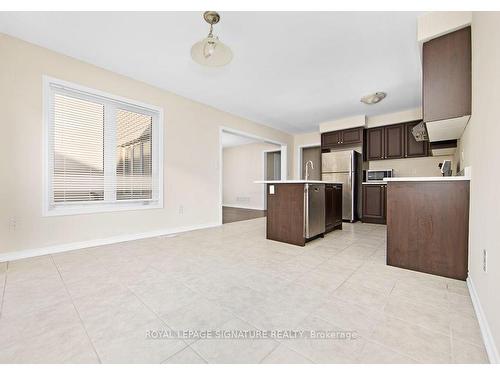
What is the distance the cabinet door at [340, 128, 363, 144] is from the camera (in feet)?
16.5

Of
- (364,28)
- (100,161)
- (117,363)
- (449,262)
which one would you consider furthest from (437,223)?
(100,161)

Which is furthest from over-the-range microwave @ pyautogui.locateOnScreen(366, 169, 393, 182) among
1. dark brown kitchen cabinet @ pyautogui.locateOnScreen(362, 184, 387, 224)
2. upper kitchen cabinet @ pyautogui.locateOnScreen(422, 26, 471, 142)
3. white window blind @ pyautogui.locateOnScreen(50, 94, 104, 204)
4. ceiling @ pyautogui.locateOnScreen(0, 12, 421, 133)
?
white window blind @ pyautogui.locateOnScreen(50, 94, 104, 204)

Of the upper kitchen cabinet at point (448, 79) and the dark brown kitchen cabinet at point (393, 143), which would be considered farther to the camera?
the dark brown kitchen cabinet at point (393, 143)

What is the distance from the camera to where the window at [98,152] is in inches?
105

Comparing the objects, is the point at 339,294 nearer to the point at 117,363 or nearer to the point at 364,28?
the point at 117,363

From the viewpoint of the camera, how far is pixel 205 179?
426 centimetres

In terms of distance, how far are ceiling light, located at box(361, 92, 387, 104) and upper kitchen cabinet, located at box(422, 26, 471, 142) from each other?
1781mm

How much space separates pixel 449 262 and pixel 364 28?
7.51 ft

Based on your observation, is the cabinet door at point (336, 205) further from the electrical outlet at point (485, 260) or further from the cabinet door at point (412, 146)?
the electrical outlet at point (485, 260)

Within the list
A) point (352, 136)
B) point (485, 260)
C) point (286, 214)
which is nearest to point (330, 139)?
point (352, 136)

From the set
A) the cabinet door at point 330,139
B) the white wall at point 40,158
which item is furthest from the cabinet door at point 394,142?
the white wall at point 40,158

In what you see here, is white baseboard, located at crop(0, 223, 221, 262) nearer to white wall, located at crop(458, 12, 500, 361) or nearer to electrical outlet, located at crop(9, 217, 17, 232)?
electrical outlet, located at crop(9, 217, 17, 232)

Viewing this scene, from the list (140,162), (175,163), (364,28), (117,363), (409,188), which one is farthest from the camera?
(175,163)

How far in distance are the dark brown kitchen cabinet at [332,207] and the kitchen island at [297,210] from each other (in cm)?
2
